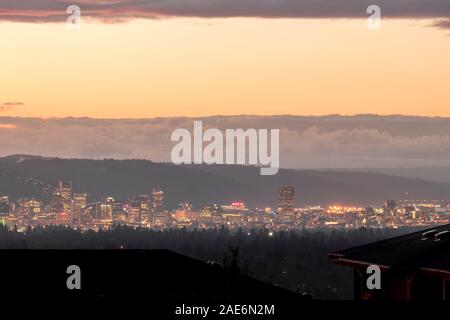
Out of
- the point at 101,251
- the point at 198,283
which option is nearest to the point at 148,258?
the point at 101,251

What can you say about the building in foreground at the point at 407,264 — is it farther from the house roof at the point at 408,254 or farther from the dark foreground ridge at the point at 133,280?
the dark foreground ridge at the point at 133,280

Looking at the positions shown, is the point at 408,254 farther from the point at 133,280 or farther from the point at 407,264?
the point at 133,280

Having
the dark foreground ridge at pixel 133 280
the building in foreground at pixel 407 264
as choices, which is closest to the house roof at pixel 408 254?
the building in foreground at pixel 407 264

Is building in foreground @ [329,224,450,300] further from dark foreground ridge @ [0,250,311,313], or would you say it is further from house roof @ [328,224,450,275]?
dark foreground ridge @ [0,250,311,313]

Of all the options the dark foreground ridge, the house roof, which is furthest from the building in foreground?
the dark foreground ridge

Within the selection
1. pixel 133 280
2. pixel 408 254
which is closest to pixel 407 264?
pixel 408 254

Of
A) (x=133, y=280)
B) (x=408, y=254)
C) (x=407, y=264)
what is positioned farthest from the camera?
(x=408, y=254)
